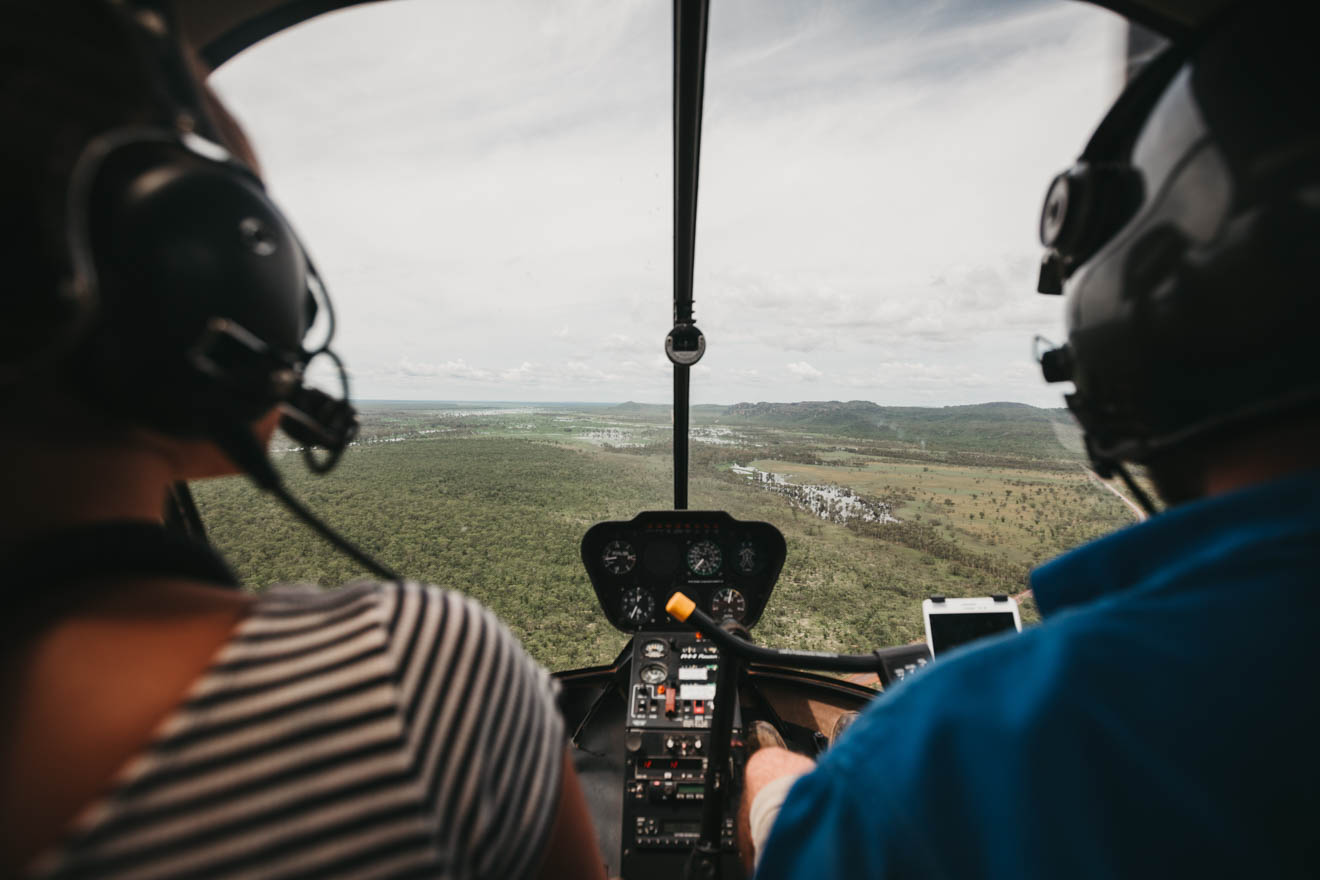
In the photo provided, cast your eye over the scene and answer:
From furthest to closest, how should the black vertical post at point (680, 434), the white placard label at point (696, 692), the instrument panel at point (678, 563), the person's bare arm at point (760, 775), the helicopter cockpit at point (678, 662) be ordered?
the black vertical post at point (680, 434) → the instrument panel at point (678, 563) → the white placard label at point (696, 692) → the helicopter cockpit at point (678, 662) → the person's bare arm at point (760, 775)

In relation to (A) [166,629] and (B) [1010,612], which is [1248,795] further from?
(B) [1010,612]

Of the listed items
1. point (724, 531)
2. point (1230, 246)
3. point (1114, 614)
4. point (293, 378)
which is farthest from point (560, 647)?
point (1230, 246)

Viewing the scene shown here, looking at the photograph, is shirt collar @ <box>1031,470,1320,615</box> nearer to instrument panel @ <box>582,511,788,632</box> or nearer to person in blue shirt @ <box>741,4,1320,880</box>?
person in blue shirt @ <box>741,4,1320,880</box>

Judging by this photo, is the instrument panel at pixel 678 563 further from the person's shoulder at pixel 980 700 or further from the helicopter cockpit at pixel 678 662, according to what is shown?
the person's shoulder at pixel 980 700

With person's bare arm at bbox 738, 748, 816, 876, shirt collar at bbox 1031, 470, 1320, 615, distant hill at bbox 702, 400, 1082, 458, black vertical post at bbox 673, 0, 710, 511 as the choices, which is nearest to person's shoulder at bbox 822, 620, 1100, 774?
shirt collar at bbox 1031, 470, 1320, 615

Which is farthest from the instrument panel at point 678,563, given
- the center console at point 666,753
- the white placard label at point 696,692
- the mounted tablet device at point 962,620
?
the mounted tablet device at point 962,620

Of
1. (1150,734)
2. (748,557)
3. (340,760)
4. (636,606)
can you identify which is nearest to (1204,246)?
(1150,734)
